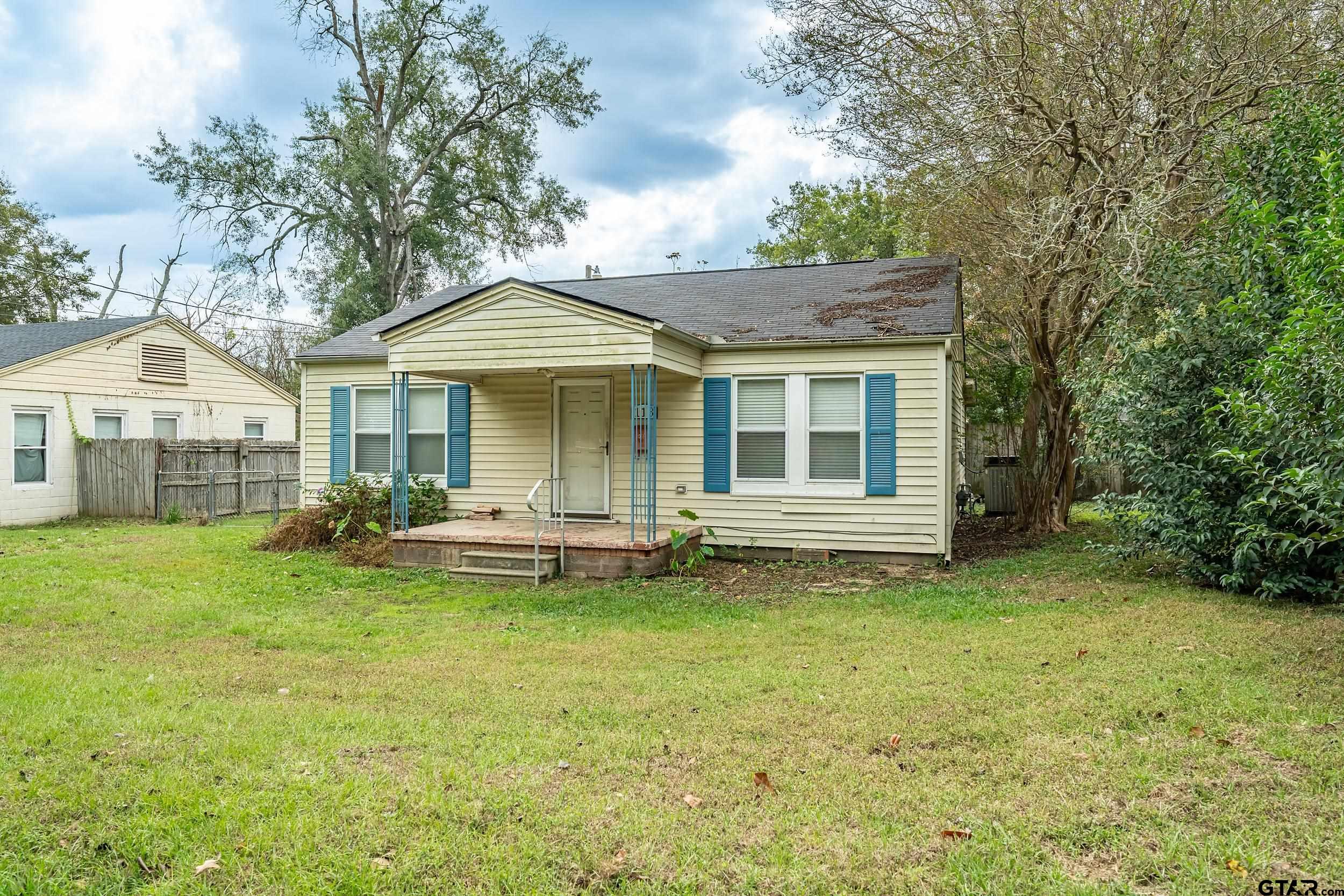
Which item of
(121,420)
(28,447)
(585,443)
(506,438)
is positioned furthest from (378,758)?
(121,420)

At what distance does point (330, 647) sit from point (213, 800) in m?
2.96

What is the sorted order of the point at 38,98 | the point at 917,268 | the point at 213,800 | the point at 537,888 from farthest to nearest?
the point at 38,98
the point at 917,268
the point at 213,800
the point at 537,888

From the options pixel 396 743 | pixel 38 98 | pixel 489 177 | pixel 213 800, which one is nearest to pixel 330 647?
pixel 396 743

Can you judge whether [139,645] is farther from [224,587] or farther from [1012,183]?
[1012,183]

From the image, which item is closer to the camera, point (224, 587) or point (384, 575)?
point (224, 587)

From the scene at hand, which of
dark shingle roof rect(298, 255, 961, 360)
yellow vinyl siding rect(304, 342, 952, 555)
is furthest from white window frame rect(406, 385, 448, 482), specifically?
dark shingle roof rect(298, 255, 961, 360)

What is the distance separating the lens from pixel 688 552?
32.6 feet

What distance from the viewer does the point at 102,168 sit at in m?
24.7

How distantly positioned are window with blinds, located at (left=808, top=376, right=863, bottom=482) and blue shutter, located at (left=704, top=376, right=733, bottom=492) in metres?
1.01

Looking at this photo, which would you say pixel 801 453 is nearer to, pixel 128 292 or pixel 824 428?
pixel 824 428

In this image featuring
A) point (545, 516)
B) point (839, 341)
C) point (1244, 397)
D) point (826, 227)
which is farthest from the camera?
point (826, 227)

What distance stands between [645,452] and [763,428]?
5.19ft

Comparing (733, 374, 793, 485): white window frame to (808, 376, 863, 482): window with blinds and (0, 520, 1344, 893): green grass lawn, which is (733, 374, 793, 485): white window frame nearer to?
(808, 376, 863, 482): window with blinds

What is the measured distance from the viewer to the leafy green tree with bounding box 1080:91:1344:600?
16.6 feet
